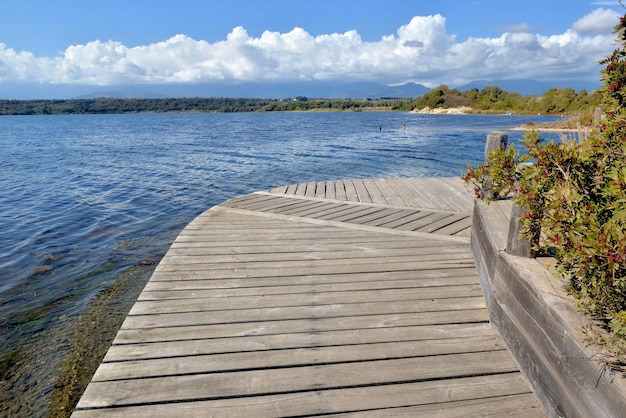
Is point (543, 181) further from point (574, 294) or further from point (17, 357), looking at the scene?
point (17, 357)

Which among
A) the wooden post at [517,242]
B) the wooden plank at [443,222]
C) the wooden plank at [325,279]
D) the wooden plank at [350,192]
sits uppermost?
the wooden post at [517,242]

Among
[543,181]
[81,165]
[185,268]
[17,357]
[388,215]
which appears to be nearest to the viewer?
[543,181]

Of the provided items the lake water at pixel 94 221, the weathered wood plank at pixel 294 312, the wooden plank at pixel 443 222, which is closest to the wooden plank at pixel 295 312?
the weathered wood plank at pixel 294 312

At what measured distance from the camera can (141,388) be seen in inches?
87.4

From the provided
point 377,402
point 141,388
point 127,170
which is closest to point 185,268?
point 141,388

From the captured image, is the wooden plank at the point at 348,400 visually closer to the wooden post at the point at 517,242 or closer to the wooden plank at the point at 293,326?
the wooden plank at the point at 293,326

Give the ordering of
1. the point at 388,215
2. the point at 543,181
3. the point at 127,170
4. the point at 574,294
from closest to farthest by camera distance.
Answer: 1. the point at 574,294
2. the point at 543,181
3. the point at 388,215
4. the point at 127,170

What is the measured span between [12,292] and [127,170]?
45.9 feet

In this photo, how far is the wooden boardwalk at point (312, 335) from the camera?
212 centimetres

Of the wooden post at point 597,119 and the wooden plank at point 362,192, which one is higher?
the wooden post at point 597,119

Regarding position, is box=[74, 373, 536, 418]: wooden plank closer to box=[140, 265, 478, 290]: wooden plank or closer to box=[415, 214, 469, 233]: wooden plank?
box=[140, 265, 478, 290]: wooden plank

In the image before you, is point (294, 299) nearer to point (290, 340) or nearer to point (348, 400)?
point (290, 340)

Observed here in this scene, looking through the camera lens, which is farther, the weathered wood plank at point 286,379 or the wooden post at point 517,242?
the wooden post at point 517,242

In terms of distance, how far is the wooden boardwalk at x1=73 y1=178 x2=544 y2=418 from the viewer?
2.12 meters
